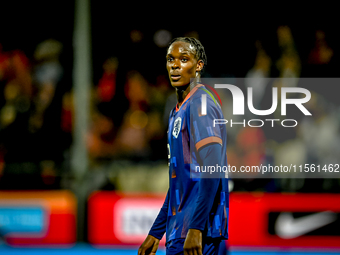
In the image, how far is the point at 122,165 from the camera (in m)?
7.69

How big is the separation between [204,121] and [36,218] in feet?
18.8

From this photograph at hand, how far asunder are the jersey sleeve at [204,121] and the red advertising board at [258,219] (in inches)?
193

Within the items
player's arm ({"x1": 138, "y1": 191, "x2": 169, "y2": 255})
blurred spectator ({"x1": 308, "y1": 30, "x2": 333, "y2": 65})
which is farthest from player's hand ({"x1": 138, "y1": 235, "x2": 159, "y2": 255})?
blurred spectator ({"x1": 308, "y1": 30, "x2": 333, "y2": 65})

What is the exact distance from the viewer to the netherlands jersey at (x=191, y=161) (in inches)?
93.1

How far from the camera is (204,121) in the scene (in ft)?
7.73

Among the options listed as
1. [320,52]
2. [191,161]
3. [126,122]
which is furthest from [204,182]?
[320,52]

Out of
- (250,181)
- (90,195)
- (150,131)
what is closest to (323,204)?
(250,181)

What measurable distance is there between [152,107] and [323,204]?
114 inches

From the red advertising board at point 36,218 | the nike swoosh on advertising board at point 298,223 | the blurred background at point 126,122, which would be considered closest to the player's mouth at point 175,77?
the blurred background at point 126,122

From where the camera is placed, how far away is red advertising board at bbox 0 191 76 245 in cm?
746

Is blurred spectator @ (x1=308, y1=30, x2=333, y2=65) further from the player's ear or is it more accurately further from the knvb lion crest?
the knvb lion crest

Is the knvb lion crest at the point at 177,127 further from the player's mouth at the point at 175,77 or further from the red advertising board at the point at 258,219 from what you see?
the red advertising board at the point at 258,219

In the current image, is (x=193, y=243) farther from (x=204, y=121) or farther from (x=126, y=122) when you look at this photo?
(x=126, y=122)

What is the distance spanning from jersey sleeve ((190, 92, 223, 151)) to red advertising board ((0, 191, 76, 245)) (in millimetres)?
5533
